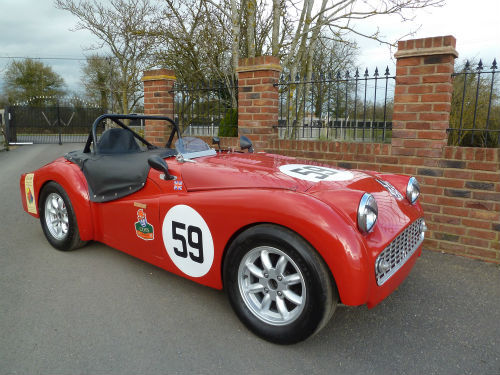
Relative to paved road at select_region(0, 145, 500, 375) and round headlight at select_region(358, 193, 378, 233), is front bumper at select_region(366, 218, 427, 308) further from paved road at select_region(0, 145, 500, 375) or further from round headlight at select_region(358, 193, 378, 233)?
paved road at select_region(0, 145, 500, 375)

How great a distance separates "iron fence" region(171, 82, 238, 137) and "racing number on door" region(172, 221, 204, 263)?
13.6 ft

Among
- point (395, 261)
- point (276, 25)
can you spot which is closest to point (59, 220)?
point (395, 261)

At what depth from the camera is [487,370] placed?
2.12m

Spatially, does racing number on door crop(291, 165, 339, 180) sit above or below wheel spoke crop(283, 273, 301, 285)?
above

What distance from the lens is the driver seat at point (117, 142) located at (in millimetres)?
3742

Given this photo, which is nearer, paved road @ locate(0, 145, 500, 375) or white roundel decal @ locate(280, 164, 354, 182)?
paved road @ locate(0, 145, 500, 375)

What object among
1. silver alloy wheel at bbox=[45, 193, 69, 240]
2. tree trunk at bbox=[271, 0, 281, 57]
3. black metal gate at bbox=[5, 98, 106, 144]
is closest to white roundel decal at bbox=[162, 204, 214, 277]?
silver alloy wheel at bbox=[45, 193, 69, 240]

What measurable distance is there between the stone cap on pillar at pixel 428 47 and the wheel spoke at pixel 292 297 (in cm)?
310

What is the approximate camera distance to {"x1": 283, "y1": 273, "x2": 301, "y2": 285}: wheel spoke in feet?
7.27

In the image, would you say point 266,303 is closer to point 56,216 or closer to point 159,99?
point 56,216

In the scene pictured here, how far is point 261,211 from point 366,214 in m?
0.62

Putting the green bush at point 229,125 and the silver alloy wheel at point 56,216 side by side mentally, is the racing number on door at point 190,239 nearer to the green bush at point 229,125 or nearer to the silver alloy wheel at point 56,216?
the silver alloy wheel at point 56,216

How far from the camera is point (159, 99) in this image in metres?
7.06

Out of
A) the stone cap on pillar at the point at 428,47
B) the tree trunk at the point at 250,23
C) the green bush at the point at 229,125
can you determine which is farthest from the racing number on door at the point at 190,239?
the tree trunk at the point at 250,23
